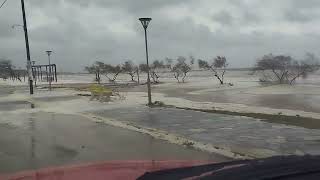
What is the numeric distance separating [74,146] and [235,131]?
13.0ft

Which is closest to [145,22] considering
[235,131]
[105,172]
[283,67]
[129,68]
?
[235,131]

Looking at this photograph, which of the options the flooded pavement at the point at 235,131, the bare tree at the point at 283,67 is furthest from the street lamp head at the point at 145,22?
the bare tree at the point at 283,67

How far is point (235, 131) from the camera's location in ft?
45.5

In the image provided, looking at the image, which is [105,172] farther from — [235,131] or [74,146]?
[235,131]

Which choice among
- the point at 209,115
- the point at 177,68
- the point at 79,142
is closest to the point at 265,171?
the point at 79,142

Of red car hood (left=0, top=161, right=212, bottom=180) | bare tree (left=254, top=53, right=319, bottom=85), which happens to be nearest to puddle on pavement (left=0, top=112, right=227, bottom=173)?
red car hood (left=0, top=161, right=212, bottom=180)

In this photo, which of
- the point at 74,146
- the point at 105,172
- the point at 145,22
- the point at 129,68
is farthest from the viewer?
the point at 129,68

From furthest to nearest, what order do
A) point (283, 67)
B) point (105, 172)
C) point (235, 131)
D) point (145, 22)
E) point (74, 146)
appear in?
point (283, 67)
point (145, 22)
point (235, 131)
point (74, 146)
point (105, 172)

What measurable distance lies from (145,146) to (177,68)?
246 feet

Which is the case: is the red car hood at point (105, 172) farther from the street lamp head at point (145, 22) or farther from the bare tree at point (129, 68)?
the bare tree at point (129, 68)

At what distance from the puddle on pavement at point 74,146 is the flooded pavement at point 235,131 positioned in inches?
38.8

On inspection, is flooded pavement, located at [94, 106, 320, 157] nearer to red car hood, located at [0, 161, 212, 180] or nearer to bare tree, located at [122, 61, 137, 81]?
red car hood, located at [0, 161, 212, 180]

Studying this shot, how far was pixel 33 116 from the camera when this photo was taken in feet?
70.1

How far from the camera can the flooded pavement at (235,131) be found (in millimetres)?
10969
